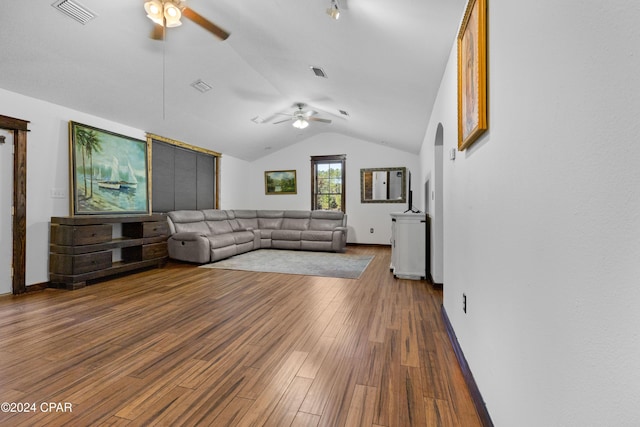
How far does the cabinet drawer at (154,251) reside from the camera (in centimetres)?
465

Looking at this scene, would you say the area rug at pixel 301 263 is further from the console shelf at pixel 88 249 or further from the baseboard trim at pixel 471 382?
the baseboard trim at pixel 471 382

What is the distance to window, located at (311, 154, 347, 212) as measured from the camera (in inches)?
318

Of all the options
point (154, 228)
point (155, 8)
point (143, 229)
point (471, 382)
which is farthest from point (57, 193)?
point (471, 382)

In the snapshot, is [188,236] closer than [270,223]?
Yes

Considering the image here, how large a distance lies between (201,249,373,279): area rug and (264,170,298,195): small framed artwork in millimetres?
2333

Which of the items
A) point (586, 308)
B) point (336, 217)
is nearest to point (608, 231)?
point (586, 308)

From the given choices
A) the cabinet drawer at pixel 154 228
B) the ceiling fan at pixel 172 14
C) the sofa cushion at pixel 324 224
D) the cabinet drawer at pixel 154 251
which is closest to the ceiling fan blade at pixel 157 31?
the ceiling fan at pixel 172 14

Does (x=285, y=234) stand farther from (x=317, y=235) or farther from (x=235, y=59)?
(x=235, y=59)

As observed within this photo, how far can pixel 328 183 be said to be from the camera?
324 inches

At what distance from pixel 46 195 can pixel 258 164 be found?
5340 mm

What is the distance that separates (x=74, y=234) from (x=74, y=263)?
0.35m

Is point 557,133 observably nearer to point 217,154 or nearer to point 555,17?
point 555,17

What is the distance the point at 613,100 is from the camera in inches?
22.0

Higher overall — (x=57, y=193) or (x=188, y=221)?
(x=57, y=193)
